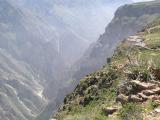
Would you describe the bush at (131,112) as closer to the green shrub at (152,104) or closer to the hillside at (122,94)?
the hillside at (122,94)

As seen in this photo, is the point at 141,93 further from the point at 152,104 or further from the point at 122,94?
the point at 122,94

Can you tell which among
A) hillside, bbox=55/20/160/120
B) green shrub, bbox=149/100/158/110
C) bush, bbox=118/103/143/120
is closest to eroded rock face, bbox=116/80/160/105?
hillside, bbox=55/20/160/120

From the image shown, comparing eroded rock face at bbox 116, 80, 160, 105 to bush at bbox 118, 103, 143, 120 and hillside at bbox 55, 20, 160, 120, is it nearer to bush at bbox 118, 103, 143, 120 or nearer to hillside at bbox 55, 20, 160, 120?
hillside at bbox 55, 20, 160, 120

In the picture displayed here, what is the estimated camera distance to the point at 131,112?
43.4 metres

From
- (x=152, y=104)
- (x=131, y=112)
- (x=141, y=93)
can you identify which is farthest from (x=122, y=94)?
(x=131, y=112)

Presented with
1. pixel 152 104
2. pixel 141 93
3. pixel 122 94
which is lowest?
Answer: pixel 152 104

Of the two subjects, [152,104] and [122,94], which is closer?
[152,104]

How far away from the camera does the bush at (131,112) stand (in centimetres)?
4244

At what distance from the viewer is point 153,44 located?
92.2m

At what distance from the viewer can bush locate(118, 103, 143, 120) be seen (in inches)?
1671

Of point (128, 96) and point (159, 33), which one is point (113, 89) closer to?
point (128, 96)

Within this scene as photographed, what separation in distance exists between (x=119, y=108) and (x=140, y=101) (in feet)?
8.88

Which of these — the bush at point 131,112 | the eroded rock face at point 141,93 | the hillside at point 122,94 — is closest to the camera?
the bush at point 131,112

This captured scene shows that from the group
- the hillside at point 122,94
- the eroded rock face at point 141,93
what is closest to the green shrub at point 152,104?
the hillside at point 122,94
